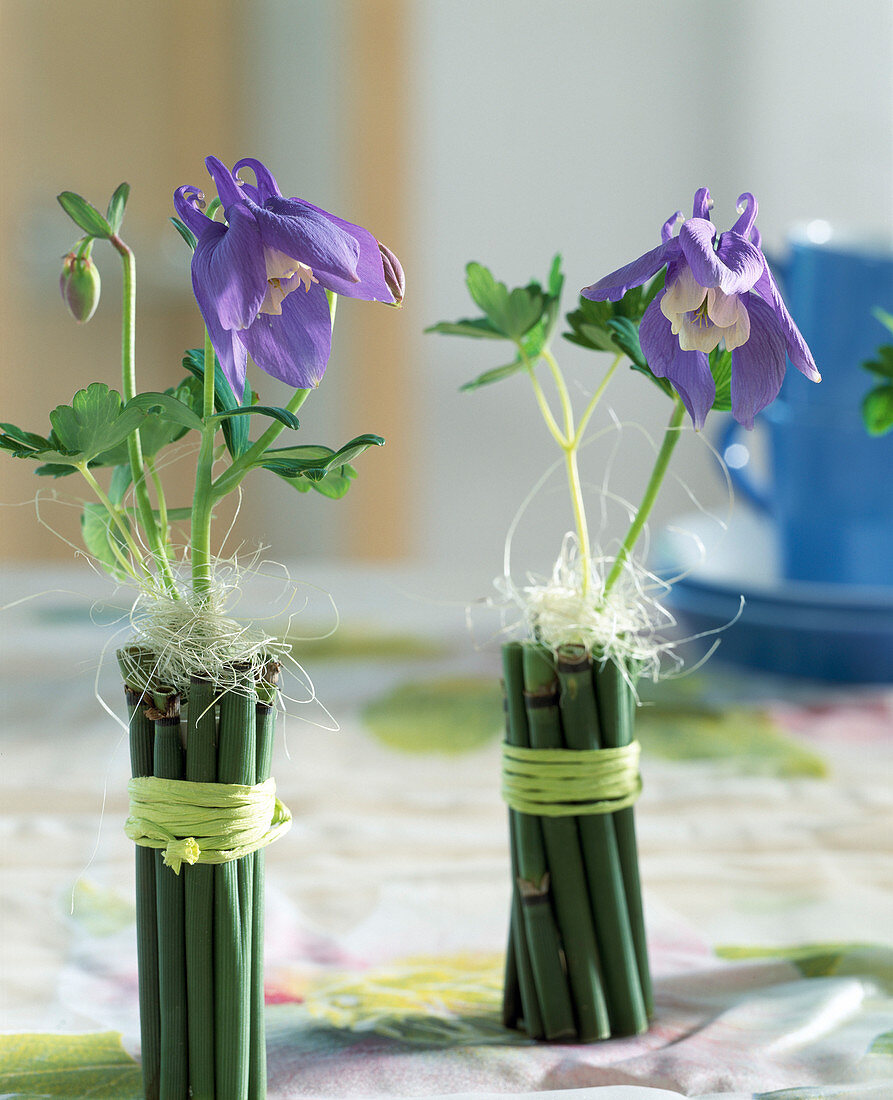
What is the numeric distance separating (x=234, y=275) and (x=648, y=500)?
14 centimetres

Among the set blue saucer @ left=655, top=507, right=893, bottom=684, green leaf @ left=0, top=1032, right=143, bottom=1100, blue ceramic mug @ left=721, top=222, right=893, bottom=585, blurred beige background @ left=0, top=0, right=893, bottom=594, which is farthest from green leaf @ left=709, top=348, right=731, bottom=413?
blurred beige background @ left=0, top=0, right=893, bottom=594

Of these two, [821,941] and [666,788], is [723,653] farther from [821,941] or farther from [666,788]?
[821,941]

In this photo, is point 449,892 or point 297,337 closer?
point 297,337

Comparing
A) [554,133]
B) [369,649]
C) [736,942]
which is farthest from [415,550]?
[736,942]

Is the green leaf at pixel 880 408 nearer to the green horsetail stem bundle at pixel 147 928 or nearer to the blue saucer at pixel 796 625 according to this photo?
the blue saucer at pixel 796 625

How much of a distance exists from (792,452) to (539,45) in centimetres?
180

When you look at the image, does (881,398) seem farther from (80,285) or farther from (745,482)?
(745,482)

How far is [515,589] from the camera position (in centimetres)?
36

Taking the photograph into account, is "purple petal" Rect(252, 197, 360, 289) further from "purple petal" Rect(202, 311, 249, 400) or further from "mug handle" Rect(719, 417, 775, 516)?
"mug handle" Rect(719, 417, 775, 516)

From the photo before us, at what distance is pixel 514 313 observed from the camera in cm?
35

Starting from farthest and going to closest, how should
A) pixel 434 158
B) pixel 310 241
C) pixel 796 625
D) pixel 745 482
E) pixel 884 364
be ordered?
1. pixel 434 158
2. pixel 745 482
3. pixel 796 625
4. pixel 884 364
5. pixel 310 241

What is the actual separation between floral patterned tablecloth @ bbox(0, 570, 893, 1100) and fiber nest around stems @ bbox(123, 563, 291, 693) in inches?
0.8

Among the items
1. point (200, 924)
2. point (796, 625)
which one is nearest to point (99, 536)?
point (200, 924)

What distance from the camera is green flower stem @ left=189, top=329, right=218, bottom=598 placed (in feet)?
0.91
